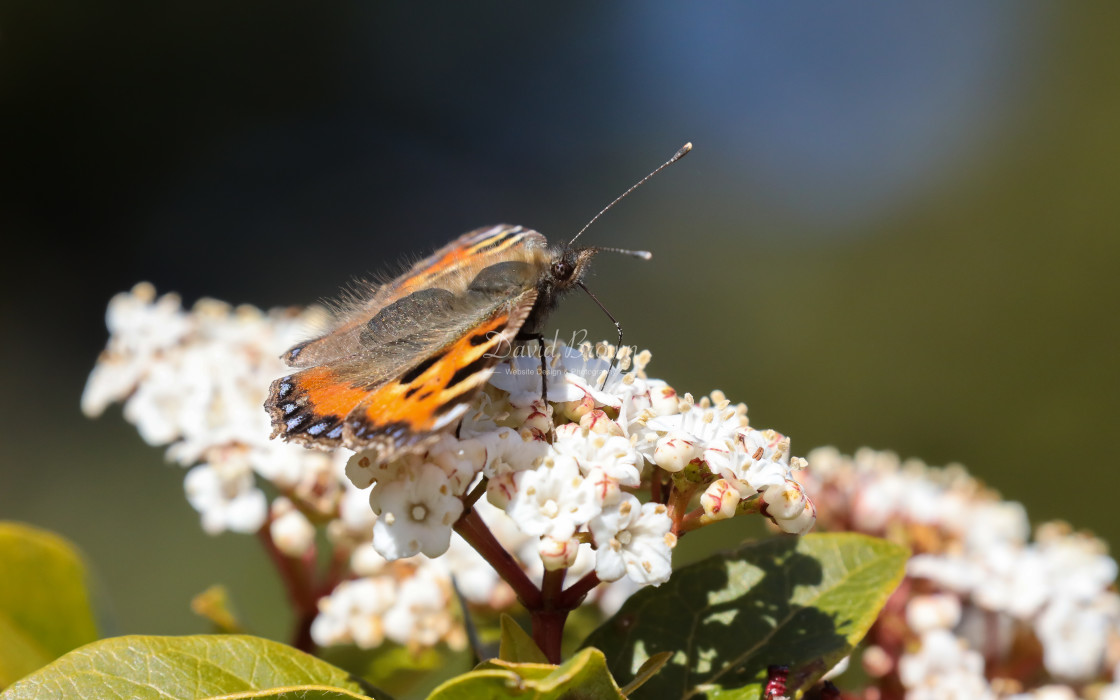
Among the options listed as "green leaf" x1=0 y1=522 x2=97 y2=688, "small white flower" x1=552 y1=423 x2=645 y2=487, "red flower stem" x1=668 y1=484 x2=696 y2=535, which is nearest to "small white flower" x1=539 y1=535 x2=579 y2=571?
"small white flower" x1=552 y1=423 x2=645 y2=487

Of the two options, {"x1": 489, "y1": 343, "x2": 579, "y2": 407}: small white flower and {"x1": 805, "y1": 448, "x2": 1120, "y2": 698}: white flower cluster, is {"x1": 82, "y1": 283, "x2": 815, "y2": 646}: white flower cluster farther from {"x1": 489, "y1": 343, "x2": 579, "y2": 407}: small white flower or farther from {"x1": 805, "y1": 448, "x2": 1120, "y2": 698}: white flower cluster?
{"x1": 805, "y1": 448, "x2": 1120, "y2": 698}: white flower cluster

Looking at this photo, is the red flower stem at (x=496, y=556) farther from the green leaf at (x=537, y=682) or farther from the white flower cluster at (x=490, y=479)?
the green leaf at (x=537, y=682)

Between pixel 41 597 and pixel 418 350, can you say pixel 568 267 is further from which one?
pixel 41 597

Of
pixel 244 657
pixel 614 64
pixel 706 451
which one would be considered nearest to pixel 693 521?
pixel 706 451

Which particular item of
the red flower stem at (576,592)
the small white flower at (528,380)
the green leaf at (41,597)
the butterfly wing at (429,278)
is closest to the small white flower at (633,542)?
the red flower stem at (576,592)

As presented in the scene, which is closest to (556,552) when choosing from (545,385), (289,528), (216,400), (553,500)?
(553,500)

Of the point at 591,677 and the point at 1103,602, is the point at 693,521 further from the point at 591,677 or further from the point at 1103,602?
the point at 1103,602
